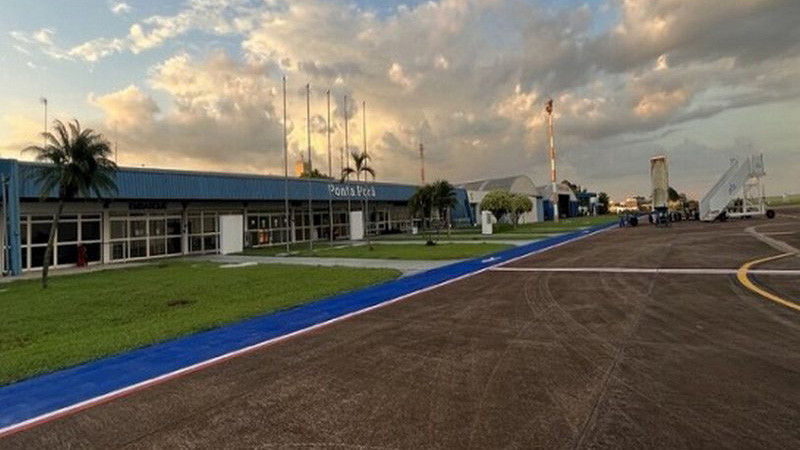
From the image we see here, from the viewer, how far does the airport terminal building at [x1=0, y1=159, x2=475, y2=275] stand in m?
20.6

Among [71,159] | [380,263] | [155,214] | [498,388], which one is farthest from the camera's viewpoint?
[155,214]

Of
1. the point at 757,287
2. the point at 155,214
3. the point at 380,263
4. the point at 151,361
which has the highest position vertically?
the point at 155,214

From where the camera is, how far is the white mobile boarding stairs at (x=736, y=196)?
39500mm

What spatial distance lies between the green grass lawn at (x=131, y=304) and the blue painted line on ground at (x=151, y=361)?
0.38 metres

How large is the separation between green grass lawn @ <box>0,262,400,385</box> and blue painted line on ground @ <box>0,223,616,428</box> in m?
0.38

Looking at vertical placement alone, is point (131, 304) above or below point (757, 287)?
below

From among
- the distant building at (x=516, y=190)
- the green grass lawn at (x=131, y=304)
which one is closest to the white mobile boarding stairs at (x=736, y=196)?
the distant building at (x=516, y=190)

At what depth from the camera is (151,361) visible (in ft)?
23.2

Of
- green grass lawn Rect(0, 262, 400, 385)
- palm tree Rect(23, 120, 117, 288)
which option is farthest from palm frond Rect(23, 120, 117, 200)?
green grass lawn Rect(0, 262, 400, 385)

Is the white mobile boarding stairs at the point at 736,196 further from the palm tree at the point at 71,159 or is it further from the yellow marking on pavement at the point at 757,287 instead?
the palm tree at the point at 71,159

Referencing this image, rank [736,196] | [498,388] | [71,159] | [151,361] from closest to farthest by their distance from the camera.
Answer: [498,388] < [151,361] < [71,159] < [736,196]

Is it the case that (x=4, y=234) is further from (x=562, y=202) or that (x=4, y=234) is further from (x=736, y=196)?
(x=562, y=202)

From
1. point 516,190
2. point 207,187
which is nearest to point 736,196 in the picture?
point 516,190

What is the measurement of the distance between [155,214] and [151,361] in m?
23.2
